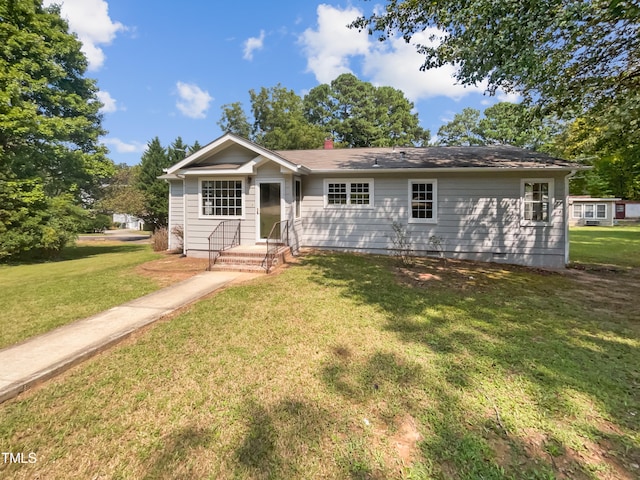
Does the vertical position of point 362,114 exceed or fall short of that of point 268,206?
it exceeds it

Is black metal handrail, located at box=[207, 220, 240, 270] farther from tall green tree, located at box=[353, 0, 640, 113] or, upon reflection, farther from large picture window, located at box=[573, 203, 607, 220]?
large picture window, located at box=[573, 203, 607, 220]

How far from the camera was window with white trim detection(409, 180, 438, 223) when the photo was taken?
1094cm

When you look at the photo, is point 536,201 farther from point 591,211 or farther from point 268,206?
point 591,211

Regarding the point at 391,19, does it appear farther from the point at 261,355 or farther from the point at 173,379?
the point at 173,379

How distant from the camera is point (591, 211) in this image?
32.8 meters

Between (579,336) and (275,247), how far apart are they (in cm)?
763

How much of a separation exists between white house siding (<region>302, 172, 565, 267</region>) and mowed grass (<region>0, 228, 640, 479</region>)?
5045mm

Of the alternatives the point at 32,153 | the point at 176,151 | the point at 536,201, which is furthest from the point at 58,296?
the point at 176,151

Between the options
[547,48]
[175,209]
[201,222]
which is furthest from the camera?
[175,209]

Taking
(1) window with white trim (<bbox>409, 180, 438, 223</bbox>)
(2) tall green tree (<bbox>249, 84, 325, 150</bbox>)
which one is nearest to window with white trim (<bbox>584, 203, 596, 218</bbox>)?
(2) tall green tree (<bbox>249, 84, 325, 150</bbox>)

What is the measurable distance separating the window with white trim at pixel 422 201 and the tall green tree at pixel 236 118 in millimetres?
33060

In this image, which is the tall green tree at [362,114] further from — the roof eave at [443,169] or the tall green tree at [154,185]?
the roof eave at [443,169]

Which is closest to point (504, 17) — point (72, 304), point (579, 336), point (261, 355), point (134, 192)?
point (579, 336)

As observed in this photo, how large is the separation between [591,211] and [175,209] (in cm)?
3880
